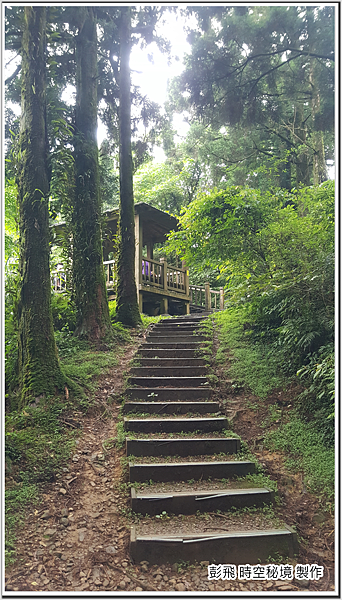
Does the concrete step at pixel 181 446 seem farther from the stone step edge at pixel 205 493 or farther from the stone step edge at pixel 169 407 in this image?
the stone step edge at pixel 169 407

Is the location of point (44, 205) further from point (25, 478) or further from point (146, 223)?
point (146, 223)

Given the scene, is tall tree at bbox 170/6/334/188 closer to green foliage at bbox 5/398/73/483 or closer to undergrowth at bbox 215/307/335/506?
undergrowth at bbox 215/307/335/506

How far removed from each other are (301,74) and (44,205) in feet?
31.7

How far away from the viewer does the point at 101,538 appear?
3096mm

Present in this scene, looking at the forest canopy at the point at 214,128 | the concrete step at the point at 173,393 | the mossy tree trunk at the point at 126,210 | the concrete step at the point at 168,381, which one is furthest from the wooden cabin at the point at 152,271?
the concrete step at the point at 173,393

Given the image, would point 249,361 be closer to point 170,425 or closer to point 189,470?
point 170,425

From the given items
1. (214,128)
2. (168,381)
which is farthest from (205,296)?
(168,381)

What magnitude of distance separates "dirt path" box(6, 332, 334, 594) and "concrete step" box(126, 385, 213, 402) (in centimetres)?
136

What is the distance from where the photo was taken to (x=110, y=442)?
450 centimetres

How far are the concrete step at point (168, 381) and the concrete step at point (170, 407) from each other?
29.7 inches

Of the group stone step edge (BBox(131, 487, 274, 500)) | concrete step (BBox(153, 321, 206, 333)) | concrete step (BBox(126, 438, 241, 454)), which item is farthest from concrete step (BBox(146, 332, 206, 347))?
stone step edge (BBox(131, 487, 274, 500))

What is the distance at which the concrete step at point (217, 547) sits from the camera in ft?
9.73

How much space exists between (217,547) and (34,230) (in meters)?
4.17

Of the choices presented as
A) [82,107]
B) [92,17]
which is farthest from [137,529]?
[92,17]
